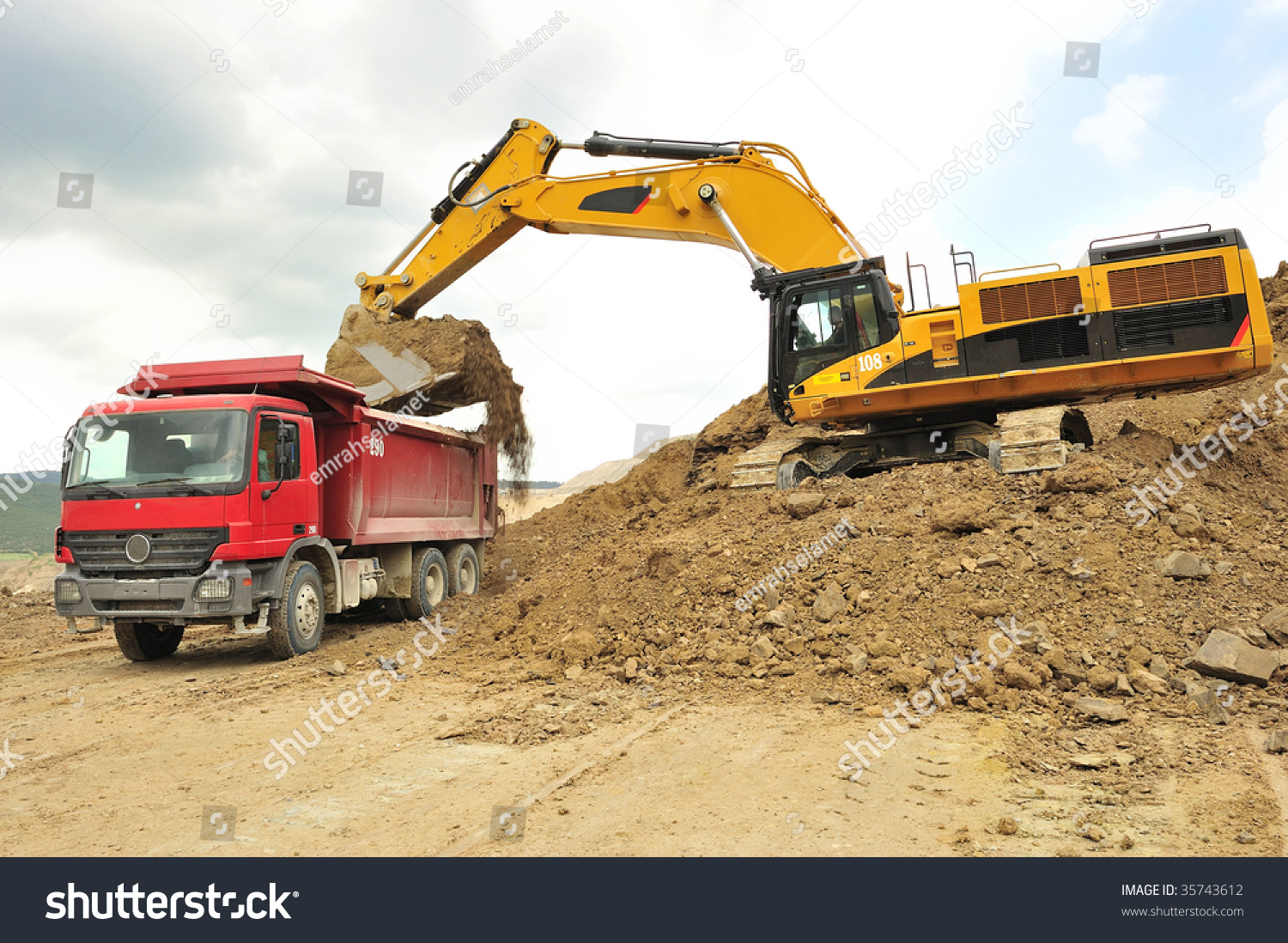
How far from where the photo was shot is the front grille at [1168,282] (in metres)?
9.30

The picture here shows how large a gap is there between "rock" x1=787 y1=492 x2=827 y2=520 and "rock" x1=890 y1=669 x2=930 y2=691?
9.70ft

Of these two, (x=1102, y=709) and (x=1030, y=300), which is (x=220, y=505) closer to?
(x=1102, y=709)

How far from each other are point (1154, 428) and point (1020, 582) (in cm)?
817

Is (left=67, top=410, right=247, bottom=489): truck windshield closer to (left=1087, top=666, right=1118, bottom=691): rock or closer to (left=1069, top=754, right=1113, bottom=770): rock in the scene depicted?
(left=1069, top=754, right=1113, bottom=770): rock

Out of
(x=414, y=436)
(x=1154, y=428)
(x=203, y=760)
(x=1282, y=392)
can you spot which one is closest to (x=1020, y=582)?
(x=203, y=760)

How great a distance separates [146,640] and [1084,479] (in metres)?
9.16

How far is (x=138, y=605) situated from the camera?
7.75 m

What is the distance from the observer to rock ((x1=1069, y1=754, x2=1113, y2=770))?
4.64m

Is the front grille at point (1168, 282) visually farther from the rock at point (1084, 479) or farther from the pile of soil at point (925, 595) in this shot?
the rock at point (1084, 479)

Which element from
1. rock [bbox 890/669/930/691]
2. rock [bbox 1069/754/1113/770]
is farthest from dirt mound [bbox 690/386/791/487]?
rock [bbox 1069/754/1113/770]

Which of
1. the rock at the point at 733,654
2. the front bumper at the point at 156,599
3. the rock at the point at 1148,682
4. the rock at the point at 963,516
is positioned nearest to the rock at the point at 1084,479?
the rock at the point at 963,516

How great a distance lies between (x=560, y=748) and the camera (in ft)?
17.3

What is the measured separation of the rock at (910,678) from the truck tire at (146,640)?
22.5 ft

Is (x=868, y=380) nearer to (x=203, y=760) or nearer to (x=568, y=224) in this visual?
(x=568, y=224)
